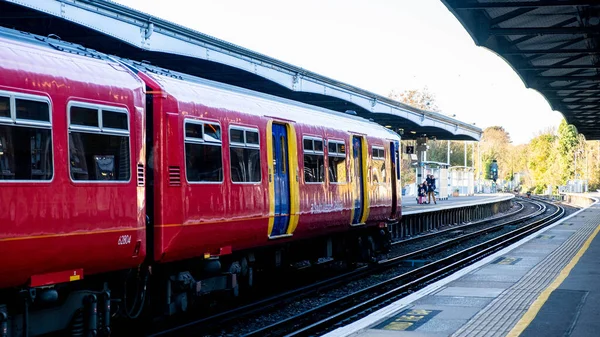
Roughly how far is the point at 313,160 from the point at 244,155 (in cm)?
280

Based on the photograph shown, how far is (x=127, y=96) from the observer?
9125 millimetres

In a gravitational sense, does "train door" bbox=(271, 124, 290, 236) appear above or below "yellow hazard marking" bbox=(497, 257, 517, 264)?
above

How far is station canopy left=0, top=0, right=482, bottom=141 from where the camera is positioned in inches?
594

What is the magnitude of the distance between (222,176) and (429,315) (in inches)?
133

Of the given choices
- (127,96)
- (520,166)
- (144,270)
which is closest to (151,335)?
(144,270)

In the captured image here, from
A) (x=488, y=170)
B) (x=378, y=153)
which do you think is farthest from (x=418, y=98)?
(x=378, y=153)

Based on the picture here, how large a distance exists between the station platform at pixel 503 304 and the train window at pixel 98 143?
10.1ft

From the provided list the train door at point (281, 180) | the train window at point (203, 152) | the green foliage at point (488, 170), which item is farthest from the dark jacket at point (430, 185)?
the green foliage at point (488, 170)

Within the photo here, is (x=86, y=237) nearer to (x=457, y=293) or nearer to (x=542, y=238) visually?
(x=457, y=293)

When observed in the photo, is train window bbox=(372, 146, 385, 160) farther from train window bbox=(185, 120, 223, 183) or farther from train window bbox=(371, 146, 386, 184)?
train window bbox=(185, 120, 223, 183)

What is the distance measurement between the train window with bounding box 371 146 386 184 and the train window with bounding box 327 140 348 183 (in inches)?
70.6

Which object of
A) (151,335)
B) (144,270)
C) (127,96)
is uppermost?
(127,96)

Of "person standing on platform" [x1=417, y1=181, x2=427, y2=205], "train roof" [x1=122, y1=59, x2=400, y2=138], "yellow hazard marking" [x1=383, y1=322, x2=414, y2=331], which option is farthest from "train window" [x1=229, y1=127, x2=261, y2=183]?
"person standing on platform" [x1=417, y1=181, x2=427, y2=205]

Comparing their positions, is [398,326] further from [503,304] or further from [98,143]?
[98,143]
